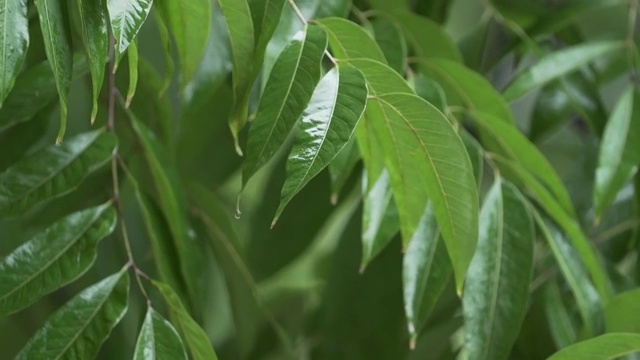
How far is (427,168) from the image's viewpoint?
50 cm

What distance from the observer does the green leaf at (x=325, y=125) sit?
1.38 feet

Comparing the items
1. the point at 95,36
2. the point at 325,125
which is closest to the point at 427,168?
the point at 325,125

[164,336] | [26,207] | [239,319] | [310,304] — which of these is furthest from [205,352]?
[310,304]

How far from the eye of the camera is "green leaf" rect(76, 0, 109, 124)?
428 mm

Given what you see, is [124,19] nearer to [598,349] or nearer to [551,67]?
[598,349]

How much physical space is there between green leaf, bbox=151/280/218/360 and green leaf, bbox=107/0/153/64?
A: 17 centimetres

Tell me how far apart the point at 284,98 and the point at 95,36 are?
0.10 metres

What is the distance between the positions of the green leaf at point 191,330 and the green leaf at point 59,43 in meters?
0.13

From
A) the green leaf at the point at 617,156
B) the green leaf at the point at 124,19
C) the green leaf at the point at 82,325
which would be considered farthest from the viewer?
the green leaf at the point at 617,156

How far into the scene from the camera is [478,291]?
0.61 metres

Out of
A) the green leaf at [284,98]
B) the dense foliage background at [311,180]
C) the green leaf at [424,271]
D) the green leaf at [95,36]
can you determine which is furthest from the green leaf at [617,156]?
the green leaf at [95,36]

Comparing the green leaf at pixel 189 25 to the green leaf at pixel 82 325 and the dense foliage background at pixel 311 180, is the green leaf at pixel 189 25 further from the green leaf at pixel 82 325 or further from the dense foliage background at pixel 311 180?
the green leaf at pixel 82 325

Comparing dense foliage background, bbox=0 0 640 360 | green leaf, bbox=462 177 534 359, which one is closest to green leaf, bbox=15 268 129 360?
dense foliage background, bbox=0 0 640 360

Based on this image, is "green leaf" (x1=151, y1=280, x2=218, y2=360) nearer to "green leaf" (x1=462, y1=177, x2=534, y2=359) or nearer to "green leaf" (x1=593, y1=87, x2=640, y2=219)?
"green leaf" (x1=462, y1=177, x2=534, y2=359)
